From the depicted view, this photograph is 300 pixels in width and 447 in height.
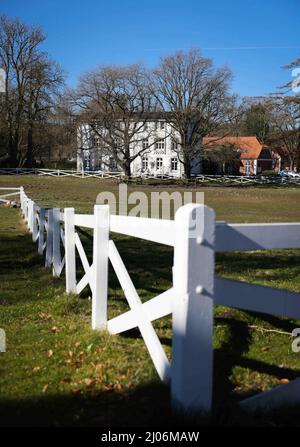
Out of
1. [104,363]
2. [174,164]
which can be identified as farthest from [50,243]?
[174,164]

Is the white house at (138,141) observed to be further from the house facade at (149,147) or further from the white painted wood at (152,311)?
the white painted wood at (152,311)

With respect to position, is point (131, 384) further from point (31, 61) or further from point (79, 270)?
point (31, 61)

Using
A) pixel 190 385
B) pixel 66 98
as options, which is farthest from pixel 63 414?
pixel 66 98

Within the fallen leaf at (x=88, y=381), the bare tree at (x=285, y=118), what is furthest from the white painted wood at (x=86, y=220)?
the bare tree at (x=285, y=118)

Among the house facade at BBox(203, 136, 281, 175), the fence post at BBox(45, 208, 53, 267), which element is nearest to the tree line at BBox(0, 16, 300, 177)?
the house facade at BBox(203, 136, 281, 175)

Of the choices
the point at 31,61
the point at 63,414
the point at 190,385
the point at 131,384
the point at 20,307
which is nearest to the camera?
the point at 190,385

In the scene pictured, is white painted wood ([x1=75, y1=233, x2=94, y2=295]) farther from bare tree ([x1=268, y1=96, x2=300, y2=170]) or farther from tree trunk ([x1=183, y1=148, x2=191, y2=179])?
tree trunk ([x1=183, y1=148, x2=191, y2=179])

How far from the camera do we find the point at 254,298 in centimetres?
278

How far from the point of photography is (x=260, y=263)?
29.0 ft

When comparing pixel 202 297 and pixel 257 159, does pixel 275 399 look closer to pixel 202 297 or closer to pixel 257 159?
pixel 202 297

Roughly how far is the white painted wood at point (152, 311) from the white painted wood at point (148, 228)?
1.13 ft

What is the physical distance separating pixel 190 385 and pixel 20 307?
3.84 meters

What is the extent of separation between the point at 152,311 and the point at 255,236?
95 cm

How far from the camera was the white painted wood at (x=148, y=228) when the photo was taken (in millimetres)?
2920
